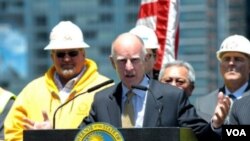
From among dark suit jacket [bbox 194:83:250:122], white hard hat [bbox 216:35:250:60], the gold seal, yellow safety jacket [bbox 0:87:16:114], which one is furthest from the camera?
yellow safety jacket [bbox 0:87:16:114]

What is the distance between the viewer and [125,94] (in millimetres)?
9383

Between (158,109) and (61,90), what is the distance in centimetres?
154

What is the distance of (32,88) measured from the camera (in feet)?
34.7

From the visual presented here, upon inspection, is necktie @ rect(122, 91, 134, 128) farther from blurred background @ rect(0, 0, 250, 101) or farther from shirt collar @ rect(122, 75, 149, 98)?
blurred background @ rect(0, 0, 250, 101)

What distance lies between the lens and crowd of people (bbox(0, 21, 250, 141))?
9.18 m

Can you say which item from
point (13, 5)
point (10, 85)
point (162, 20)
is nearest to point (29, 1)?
point (13, 5)

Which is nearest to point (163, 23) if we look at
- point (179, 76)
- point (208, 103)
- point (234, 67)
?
point (179, 76)

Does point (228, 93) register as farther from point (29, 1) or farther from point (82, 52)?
point (29, 1)

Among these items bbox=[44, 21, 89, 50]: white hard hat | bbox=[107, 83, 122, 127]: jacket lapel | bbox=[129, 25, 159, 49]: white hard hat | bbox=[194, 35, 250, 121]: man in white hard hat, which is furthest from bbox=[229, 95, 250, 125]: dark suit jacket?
bbox=[129, 25, 159, 49]: white hard hat

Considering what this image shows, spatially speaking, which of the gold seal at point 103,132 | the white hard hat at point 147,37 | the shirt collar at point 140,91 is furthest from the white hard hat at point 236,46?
the gold seal at point 103,132

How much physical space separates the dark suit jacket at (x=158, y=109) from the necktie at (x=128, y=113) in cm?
4

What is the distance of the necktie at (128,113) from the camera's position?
9203 millimetres

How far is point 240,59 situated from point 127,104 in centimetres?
165

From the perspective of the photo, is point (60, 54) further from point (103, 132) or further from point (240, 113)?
point (103, 132)
